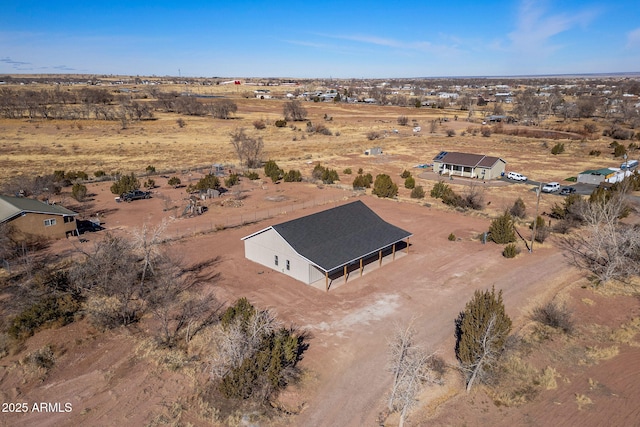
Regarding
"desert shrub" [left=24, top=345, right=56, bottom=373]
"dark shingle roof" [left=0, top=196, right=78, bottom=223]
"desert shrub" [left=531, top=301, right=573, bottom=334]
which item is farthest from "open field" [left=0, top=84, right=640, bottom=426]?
"dark shingle roof" [left=0, top=196, right=78, bottom=223]

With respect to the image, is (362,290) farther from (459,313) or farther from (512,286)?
(512,286)

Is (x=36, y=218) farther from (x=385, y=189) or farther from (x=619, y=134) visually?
(x=619, y=134)

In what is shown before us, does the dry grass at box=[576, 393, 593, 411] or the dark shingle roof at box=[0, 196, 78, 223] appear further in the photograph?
the dark shingle roof at box=[0, 196, 78, 223]

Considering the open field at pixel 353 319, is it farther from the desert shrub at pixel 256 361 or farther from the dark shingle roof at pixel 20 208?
the dark shingle roof at pixel 20 208

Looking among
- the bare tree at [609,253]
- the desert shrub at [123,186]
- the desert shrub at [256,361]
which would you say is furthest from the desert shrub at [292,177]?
the desert shrub at [256,361]

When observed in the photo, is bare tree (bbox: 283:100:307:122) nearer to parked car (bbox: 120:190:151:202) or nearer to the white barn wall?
parked car (bbox: 120:190:151:202)
